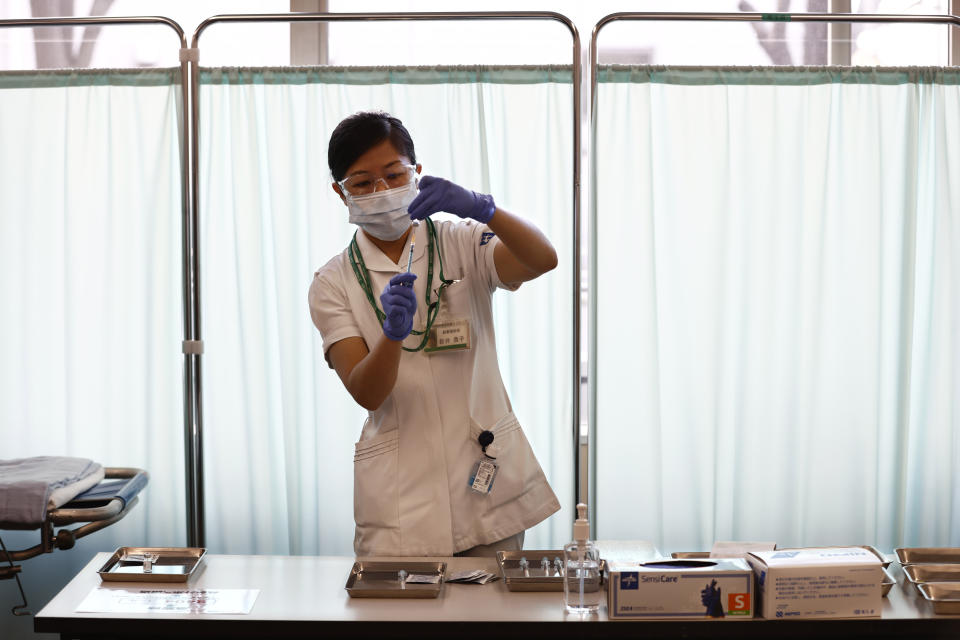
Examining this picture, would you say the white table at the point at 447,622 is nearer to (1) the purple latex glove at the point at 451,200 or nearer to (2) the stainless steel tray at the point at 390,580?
(2) the stainless steel tray at the point at 390,580

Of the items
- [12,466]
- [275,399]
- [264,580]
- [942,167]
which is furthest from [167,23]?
[942,167]

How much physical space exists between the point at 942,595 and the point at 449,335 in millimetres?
964

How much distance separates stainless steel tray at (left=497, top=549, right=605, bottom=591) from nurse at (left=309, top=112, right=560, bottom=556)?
0.51 feet

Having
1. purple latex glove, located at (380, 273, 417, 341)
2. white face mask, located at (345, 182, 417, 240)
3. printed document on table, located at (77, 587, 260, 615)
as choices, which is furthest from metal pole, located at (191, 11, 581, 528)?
printed document on table, located at (77, 587, 260, 615)

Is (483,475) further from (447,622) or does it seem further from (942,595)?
(942,595)

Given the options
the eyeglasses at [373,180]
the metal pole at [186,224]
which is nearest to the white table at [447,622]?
the eyeglasses at [373,180]

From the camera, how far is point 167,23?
2.43 metres

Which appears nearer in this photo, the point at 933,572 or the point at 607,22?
the point at 933,572

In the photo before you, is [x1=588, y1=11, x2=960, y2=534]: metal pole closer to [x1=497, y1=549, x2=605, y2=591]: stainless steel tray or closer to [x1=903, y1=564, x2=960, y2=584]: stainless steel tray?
[x1=497, y1=549, x2=605, y2=591]: stainless steel tray

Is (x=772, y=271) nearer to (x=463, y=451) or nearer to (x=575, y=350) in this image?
(x=575, y=350)

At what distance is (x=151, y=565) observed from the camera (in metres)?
1.66

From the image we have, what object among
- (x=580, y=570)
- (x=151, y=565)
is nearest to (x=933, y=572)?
(x=580, y=570)

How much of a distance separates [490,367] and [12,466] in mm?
1394

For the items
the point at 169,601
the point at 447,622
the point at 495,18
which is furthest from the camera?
the point at 495,18
